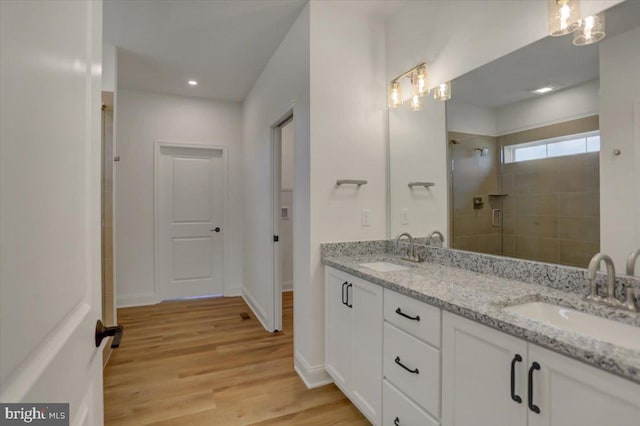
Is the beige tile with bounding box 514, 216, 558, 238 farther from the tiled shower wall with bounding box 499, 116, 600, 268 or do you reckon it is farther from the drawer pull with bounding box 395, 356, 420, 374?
the drawer pull with bounding box 395, 356, 420, 374

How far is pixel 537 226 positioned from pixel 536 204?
0.37 ft

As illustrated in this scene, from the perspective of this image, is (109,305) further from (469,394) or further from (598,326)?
(598,326)

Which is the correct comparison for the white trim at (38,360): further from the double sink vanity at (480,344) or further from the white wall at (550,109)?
the white wall at (550,109)

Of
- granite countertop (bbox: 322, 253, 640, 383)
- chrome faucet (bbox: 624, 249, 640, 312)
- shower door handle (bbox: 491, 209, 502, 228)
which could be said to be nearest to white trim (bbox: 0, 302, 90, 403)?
granite countertop (bbox: 322, 253, 640, 383)

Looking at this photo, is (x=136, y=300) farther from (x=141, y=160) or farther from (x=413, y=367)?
(x=413, y=367)

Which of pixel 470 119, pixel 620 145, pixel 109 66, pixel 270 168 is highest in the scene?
pixel 109 66

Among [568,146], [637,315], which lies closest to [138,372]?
[637,315]

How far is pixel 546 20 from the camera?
4.95 ft

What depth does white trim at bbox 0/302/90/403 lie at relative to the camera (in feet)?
1.27

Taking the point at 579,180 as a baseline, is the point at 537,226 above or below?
below

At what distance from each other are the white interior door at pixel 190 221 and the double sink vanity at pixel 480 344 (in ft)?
9.25

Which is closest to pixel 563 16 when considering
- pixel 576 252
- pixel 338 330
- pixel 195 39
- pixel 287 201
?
pixel 576 252

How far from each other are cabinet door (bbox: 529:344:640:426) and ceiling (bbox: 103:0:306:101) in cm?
256

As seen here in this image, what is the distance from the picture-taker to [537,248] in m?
1.58
